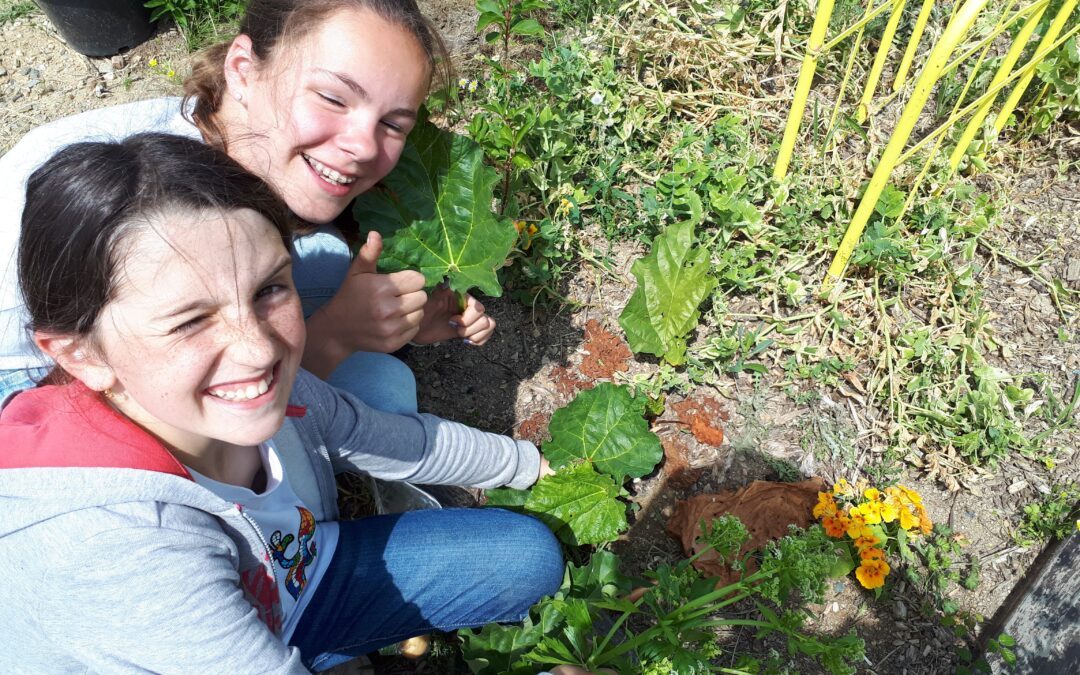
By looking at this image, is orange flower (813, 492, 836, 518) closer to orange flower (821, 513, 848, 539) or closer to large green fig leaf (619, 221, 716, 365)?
orange flower (821, 513, 848, 539)

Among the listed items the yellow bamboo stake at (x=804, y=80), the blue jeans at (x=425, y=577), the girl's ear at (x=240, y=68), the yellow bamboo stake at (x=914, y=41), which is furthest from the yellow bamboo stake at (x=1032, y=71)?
the girl's ear at (x=240, y=68)

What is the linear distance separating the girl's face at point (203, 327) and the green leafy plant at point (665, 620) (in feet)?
2.35

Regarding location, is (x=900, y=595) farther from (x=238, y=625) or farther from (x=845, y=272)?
(x=238, y=625)

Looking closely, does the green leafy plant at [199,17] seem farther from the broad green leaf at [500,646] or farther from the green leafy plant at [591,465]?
the broad green leaf at [500,646]

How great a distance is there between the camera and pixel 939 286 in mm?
2254

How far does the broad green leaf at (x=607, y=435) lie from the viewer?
6.53ft

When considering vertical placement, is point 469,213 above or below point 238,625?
above

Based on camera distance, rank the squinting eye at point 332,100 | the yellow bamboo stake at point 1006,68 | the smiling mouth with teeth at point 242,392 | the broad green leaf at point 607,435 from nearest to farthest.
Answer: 1. the smiling mouth with teeth at point 242,392
2. the squinting eye at point 332,100
3. the yellow bamboo stake at point 1006,68
4. the broad green leaf at point 607,435

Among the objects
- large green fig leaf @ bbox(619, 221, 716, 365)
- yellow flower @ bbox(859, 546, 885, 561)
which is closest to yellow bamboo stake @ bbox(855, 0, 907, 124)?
large green fig leaf @ bbox(619, 221, 716, 365)

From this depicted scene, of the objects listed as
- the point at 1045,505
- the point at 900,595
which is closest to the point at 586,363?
the point at 900,595

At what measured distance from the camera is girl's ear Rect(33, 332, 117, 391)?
3.83ft

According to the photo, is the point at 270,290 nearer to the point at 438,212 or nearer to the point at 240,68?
the point at 240,68

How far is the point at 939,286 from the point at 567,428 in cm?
120

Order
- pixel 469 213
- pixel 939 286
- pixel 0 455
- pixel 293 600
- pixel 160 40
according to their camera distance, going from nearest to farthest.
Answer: pixel 0 455
pixel 293 600
pixel 469 213
pixel 939 286
pixel 160 40
